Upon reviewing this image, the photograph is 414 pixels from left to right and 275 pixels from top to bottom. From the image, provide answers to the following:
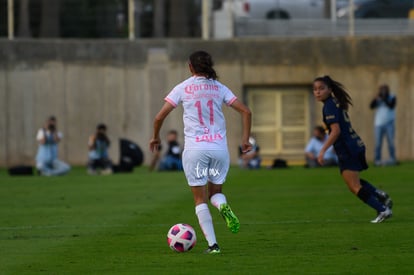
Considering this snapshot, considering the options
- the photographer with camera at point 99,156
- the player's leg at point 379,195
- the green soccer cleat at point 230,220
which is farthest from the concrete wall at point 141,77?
the green soccer cleat at point 230,220

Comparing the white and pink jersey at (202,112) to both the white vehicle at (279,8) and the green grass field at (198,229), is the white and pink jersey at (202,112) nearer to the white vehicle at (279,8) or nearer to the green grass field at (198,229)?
the green grass field at (198,229)

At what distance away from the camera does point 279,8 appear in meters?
34.9

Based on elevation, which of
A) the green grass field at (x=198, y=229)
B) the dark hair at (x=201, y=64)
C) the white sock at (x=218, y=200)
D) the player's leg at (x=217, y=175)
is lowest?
the green grass field at (x=198, y=229)

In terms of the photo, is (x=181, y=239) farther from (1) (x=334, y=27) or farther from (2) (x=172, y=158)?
(1) (x=334, y=27)

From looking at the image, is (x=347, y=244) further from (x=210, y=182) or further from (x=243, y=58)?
(x=243, y=58)

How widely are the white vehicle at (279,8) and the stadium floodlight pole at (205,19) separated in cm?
54

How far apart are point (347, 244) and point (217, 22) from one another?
78.4 ft

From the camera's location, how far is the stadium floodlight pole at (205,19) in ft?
115

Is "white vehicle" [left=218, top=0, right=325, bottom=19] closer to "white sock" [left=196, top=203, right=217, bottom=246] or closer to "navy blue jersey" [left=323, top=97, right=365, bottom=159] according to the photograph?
"navy blue jersey" [left=323, top=97, right=365, bottom=159]

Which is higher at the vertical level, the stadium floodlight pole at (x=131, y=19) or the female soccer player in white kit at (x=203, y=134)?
the stadium floodlight pole at (x=131, y=19)

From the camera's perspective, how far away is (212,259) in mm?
10938

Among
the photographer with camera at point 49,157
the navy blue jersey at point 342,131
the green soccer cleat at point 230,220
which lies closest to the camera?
the green soccer cleat at point 230,220

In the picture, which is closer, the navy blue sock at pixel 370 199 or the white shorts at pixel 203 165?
the white shorts at pixel 203 165

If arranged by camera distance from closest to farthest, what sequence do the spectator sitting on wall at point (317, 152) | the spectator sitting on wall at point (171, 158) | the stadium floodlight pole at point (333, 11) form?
the spectator sitting on wall at point (317, 152) → the spectator sitting on wall at point (171, 158) → the stadium floodlight pole at point (333, 11)
